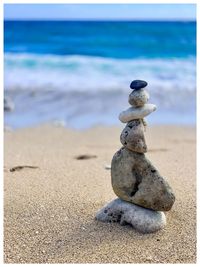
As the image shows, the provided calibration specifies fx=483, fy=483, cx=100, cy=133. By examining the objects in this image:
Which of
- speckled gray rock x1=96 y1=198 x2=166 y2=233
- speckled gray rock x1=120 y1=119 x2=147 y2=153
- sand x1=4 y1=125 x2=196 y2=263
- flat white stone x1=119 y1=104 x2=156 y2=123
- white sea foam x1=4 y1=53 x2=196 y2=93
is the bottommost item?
sand x1=4 y1=125 x2=196 y2=263

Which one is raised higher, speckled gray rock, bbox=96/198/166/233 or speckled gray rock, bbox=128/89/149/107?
speckled gray rock, bbox=128/89/149/107

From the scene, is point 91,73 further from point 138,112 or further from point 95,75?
point 138,112

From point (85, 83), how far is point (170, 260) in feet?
31.8

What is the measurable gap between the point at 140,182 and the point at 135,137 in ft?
1.27

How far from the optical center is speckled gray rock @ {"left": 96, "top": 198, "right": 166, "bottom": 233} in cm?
383

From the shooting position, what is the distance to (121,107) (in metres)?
10.3

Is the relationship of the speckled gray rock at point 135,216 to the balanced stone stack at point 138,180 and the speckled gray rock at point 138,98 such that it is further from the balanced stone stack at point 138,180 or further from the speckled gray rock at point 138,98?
the speckled gray rock at point 138,98

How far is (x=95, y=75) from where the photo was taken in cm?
1458

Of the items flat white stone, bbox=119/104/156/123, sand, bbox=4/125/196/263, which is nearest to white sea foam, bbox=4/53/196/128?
sand, bbox=4/125/196/263

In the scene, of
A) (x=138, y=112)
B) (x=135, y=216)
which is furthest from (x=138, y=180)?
(x=138, y=112)

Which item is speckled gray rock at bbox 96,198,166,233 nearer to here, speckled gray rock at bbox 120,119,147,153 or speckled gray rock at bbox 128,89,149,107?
speckled gray rock at bbox 120,119,147,153

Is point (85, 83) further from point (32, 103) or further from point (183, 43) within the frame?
point (183, 43)

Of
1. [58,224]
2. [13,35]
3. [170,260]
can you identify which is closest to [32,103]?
[58,224]

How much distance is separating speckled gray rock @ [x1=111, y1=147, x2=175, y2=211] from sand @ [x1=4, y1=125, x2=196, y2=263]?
10.1 inches
